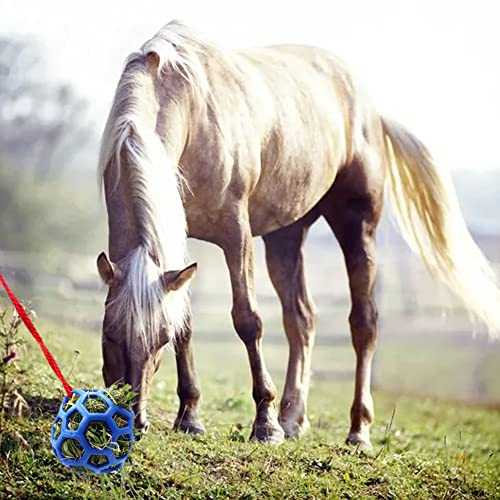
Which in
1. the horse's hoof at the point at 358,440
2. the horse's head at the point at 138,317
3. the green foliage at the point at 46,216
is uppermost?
the horse's head at the point at 138,317

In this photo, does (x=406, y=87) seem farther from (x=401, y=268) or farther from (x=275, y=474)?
(x=401, y=268)

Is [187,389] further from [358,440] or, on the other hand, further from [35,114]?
[35,114]

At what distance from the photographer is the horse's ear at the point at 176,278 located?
11.2 ft

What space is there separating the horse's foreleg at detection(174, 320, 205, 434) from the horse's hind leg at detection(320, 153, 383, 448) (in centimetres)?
106

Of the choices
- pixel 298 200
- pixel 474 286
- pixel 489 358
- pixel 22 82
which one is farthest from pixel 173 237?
pixel 489 358

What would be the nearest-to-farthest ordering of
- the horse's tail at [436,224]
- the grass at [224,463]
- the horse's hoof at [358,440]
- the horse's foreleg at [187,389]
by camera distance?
the grass at [224,463] < the horse's foreleg at [187,389] < the horse's hoof at [358,440] < the horse's tail at [436,224]

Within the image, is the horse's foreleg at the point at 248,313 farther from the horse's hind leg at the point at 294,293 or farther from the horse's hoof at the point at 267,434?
the horse's hind leg at the point at 294,293

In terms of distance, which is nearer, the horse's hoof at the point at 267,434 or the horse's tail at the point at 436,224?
the horse's hoof at the point at 267,434

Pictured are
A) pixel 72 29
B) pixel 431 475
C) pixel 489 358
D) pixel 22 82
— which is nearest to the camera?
pixel 431 475

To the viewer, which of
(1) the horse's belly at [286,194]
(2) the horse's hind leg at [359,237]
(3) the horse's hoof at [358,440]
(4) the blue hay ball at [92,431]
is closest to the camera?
(4) the blue hay ball at [92,431]

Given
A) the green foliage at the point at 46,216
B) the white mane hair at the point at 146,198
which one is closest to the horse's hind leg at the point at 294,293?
the white mane hair at the point at 146,198

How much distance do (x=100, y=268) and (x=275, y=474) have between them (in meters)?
1.04

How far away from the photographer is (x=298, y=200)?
4.70m

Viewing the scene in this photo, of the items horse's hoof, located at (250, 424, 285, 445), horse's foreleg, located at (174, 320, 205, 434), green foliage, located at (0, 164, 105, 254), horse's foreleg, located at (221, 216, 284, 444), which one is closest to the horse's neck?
horse's foreleg, located at (221, 216, 284, 444)
